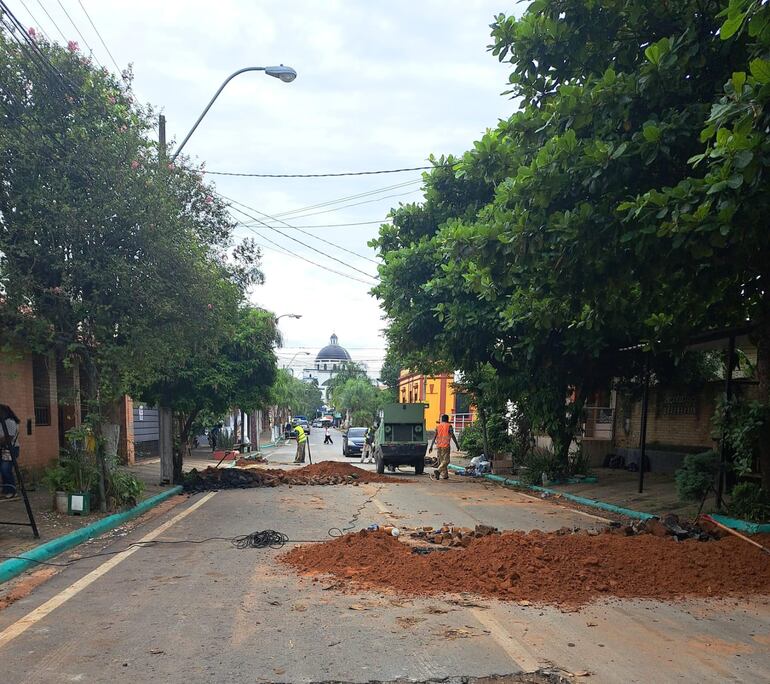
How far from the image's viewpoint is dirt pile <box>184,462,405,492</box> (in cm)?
1717

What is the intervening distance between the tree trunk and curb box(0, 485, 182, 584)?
9899 mm

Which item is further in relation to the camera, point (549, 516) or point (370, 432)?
point (370, 432)

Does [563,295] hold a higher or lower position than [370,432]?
higher

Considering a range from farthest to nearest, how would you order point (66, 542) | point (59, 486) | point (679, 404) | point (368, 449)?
point (368, 449)
point (679, 404)
point (59, 486)
point (66, 542)

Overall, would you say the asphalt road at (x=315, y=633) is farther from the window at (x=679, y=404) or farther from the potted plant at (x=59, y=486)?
the window at (x=679, y=404)

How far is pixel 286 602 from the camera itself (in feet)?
19.6

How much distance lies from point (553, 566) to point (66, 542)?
6392mm

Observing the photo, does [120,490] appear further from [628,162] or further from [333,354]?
[333,354]

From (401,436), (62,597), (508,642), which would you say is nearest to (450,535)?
(508,642)

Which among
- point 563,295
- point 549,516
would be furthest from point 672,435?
point 563,295

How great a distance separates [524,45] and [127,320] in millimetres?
7372

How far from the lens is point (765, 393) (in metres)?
9.81

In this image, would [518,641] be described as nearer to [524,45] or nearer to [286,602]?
[286,602]

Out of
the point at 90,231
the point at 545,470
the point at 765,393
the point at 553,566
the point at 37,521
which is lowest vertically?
the point at 545,470
